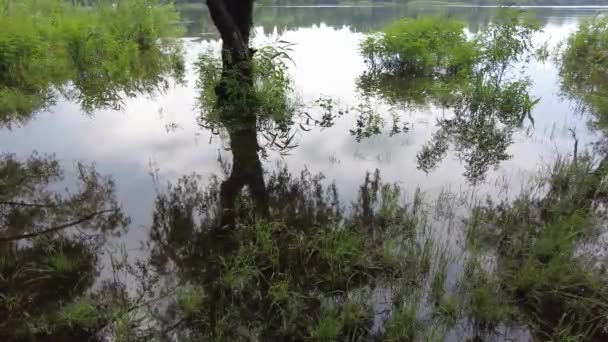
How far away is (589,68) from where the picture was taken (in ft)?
48.1

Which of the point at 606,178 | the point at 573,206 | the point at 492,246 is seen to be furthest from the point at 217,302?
the point at 606,178

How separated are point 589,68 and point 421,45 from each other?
673 centimetres

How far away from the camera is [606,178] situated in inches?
231

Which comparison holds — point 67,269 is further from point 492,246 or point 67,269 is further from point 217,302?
point 492,246

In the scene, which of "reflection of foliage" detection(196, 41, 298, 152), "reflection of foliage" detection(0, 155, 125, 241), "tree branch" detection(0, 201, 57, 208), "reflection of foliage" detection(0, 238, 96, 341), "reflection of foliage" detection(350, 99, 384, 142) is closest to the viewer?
"reflection of foliage" detection(0, 238, 96, 341)

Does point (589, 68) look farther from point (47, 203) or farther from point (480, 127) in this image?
point (47, 203)

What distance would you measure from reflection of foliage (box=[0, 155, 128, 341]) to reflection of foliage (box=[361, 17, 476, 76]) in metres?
11.5

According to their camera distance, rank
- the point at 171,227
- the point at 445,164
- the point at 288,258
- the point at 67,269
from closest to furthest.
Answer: the point at 67,269 < the point at 288,258 < the point at 171,227 < the point at 445,164

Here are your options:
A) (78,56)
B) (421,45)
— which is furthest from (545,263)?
(78,56)

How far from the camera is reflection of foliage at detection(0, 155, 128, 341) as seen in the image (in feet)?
11.0

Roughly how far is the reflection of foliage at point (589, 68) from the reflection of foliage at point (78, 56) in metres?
12.6

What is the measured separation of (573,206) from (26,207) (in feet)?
24.3

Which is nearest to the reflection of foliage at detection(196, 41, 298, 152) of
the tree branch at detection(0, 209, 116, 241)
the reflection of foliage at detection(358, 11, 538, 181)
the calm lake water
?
the calm lake water

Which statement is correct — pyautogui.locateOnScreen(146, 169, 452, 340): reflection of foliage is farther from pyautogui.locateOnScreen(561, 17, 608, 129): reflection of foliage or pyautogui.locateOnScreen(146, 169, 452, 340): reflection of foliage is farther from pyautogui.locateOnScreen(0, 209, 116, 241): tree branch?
pyautogui.locateOnScreen(561, 17, 608, 129): reflection of foliage
